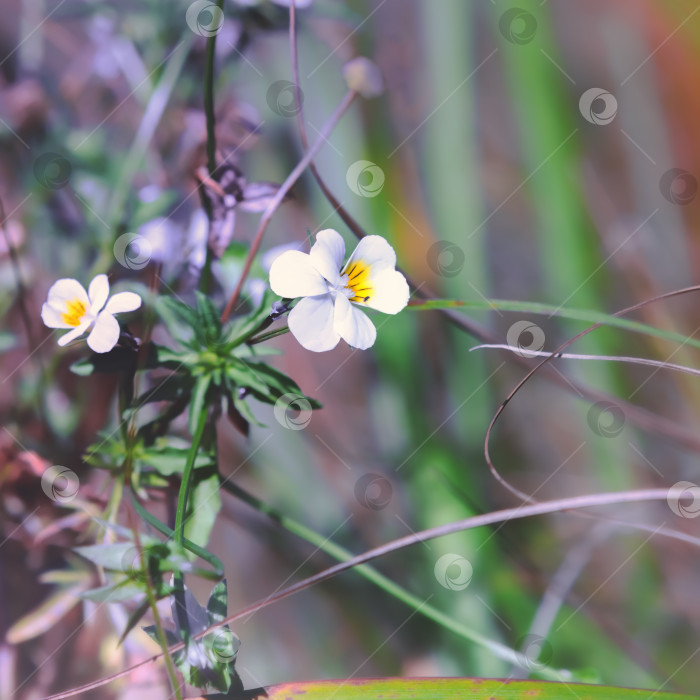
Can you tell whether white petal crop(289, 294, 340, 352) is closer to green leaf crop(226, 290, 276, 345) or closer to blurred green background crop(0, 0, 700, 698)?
green leaf crop(226, 290, 276, 345)

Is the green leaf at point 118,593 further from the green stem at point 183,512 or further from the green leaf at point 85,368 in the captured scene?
the green leaf at point 85,368

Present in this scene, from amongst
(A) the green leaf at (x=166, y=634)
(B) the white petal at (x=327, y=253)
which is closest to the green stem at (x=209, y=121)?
(B) the white petal at (x=327, y=253)

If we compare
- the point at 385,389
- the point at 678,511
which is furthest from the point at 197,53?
the point at 678,511

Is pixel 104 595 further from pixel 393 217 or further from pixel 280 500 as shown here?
pixel 393 217

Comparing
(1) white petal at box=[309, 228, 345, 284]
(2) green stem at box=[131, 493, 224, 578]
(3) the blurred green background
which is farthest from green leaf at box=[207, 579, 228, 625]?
(1) white petal at box=[309, 228, 345, 284]

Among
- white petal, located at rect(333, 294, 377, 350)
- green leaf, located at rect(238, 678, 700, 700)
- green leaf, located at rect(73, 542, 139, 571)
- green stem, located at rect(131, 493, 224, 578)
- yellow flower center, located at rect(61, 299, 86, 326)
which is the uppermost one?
white petal, located at rect(333, 294, 377, 350)

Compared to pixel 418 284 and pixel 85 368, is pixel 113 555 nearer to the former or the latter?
pixel 85 368

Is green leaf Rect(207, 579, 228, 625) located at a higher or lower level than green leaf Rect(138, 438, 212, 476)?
lower
